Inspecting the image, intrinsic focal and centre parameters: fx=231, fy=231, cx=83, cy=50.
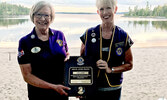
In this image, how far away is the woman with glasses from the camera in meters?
3.07

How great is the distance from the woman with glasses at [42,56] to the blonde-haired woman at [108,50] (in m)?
0.42

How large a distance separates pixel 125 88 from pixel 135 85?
1.04 meters

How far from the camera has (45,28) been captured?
3.16 metres

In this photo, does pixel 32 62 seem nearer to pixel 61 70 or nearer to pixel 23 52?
pixel 23 52

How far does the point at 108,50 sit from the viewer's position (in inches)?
125

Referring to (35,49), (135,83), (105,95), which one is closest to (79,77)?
(105,95)

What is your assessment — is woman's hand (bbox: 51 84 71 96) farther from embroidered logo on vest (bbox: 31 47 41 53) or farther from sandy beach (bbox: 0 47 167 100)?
sandy beach (bbox: 0 47 167 100)

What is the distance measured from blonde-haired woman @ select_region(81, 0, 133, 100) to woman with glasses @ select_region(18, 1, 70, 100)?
1.36ft

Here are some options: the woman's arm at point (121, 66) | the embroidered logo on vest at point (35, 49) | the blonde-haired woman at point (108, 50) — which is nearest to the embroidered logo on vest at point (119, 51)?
the blonde-haired woman at point (108, 50)

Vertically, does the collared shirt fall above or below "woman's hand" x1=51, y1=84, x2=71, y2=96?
above

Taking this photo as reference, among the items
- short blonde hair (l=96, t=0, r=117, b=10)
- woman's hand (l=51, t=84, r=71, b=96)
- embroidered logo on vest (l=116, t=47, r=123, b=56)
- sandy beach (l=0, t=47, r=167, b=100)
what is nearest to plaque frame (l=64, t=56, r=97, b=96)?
woman's hand (l=51, t=84, r=71, b=96)

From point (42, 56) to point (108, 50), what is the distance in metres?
0.90

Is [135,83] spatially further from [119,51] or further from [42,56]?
[42,56]

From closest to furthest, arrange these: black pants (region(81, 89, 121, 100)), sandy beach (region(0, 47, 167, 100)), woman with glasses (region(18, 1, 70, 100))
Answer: woman with glasses (region(18, 1, 70, 100)) → black pants (region(81, 89, 121, 100)) → sandy beach (region(0, 47, 167, 100))
